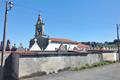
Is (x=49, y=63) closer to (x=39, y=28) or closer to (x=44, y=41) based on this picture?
(x=39, y=28)

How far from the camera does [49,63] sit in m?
22.1

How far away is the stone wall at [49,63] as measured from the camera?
1951cm

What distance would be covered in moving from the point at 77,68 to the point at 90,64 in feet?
14.6

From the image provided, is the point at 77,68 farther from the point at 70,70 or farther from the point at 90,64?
the point at 90,64

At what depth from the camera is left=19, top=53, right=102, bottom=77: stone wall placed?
19.5 meters

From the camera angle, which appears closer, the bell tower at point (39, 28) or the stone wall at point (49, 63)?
the stone wall at point (49, 63)

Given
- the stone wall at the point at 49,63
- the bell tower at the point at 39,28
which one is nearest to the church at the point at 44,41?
the bell tower at the point at 39,28

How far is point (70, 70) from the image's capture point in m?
24.2

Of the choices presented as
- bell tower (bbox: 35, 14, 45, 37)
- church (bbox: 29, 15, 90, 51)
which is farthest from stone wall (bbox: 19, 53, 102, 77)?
bell tower (bbox: 35, 14, 45, 37)

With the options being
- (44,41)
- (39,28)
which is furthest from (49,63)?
(44,41)

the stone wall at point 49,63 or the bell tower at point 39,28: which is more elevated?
the bell tower at point 39,28

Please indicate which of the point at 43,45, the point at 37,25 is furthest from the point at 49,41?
the point at 37,25

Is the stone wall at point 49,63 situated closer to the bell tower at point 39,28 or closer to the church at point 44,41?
the church at point 44,41

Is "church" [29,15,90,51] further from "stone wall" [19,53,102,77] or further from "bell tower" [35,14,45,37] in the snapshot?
"stone wall" [19,53,102,77]
